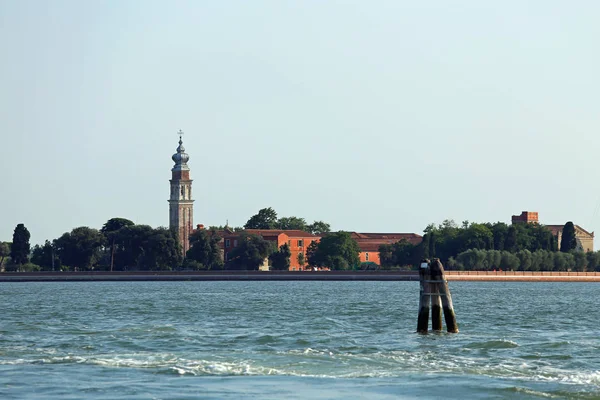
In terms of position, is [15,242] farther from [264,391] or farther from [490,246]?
[264,391]

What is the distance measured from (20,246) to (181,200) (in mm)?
33426

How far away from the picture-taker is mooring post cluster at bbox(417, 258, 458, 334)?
28.5m

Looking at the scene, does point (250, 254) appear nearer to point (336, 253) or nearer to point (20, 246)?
point (336, 253)

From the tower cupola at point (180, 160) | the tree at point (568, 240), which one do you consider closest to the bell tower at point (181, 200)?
the tower cupola at point (180, 160)

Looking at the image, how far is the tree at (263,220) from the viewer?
16875 centimetres

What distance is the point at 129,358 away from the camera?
23.7m

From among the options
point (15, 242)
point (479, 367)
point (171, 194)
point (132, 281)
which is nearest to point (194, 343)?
point (479, 367)

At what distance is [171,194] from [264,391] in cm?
13882

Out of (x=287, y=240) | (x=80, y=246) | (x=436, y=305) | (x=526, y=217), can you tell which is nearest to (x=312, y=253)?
(x=287, y=240)

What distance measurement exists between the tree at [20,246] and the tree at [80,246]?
4897 mm

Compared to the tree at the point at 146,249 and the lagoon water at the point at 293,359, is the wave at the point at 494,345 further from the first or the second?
the tree at the point at 146,249

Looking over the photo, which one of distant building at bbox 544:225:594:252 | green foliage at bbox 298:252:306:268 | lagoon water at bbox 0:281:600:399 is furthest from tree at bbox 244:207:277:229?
lagoon water at bbox 0:281:600:399

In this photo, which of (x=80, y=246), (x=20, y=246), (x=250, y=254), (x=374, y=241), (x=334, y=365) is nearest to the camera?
(x=334, y=365)

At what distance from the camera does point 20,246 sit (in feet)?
410
